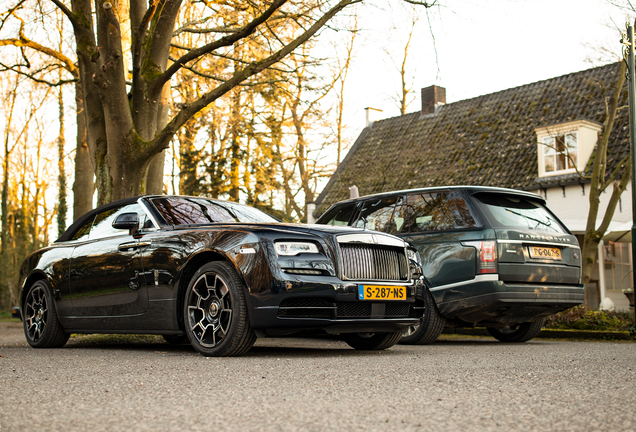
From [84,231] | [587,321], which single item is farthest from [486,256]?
[84,231]

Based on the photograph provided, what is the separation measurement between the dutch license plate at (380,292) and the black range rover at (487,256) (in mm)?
1241

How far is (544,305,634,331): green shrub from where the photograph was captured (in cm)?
1058

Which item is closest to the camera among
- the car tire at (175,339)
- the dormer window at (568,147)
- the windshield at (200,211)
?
the windshield at (200,211)

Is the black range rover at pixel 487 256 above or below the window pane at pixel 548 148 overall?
below

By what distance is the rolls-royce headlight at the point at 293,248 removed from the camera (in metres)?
5.88

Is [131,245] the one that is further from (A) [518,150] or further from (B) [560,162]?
(A) [518,150]

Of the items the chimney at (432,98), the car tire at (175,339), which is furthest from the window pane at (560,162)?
the car tire at (175,339)

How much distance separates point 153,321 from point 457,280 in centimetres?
347

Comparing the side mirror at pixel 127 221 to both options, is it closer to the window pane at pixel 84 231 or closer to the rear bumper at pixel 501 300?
the window pane at pixel 84 231

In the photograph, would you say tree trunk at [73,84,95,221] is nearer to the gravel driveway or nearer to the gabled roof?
the gabled roof

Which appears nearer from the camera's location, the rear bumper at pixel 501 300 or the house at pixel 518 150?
the rear bumper at pixel 501 300

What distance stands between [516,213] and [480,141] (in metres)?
17.2

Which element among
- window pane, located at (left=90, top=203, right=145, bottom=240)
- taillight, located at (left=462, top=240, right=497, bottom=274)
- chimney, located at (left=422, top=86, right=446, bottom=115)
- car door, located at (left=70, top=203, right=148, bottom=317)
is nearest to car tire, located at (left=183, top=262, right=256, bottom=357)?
car door, located at (left=70, top=203, right=148, bottom=317)

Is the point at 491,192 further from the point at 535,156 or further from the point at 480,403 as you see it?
the point at 535,156
